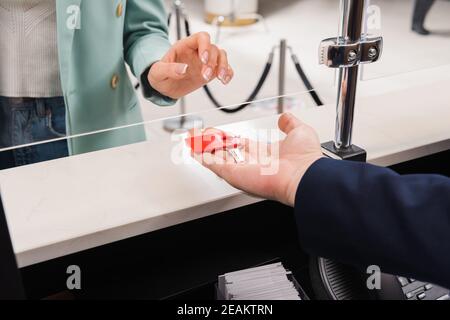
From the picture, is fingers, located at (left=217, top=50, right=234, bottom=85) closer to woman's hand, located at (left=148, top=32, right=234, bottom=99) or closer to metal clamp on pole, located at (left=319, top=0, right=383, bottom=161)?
woman's hand, located at (left=148, top=32, right=234, bottom=99)

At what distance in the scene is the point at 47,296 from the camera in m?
0.72

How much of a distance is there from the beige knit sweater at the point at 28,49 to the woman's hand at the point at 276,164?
426mm

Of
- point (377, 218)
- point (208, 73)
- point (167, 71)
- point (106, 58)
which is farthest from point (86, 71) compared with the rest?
point (377, 218)

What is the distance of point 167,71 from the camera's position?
0.84 meters

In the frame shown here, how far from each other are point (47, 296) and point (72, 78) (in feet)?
1.34

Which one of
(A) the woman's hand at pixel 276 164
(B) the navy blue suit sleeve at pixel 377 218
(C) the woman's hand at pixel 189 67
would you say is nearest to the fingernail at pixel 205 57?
(C) the woman's hand at pixel 189 67

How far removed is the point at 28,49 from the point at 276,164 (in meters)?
0.54

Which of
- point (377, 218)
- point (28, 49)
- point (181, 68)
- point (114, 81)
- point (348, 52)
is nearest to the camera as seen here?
point (377, 218)

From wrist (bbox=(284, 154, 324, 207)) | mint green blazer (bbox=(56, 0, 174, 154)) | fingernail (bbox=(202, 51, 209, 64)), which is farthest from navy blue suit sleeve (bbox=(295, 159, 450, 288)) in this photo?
mint green blazer (bbox=(56, 0, 174, 154))

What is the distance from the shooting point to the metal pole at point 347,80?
683 millimetres

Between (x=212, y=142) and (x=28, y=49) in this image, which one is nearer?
(x=212, y=142)

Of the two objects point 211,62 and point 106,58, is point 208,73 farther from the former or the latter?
point 106,58

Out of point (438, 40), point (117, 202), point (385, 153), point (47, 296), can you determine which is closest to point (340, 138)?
point (385, 153)

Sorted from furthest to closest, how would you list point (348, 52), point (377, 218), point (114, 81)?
point (114, 81) → point (348, 52) → point (377, 218)
